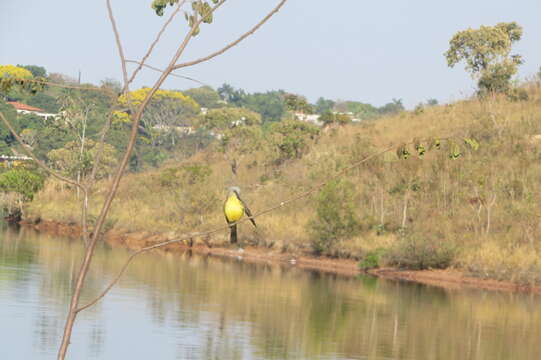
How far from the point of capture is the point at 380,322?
2361 centimetres

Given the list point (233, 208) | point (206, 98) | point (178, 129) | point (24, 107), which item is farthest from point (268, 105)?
point (233, 208)

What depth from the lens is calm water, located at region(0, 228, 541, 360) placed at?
20.1 meters

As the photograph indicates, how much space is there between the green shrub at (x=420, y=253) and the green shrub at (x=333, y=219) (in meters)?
2.06

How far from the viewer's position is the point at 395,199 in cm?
3606

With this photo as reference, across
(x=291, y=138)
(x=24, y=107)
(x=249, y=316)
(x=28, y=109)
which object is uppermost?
(x=24, y=107)

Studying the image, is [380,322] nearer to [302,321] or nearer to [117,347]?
[302,321]

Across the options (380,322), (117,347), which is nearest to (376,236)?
(380,322)

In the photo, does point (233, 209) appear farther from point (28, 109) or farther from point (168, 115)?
point (168, 115)

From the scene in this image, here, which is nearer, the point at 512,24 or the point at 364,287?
the point at 364,287

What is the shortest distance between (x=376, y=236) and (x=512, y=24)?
15.6 meters

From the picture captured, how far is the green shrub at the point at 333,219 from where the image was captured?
33281 mm

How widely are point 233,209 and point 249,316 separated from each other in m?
21.2

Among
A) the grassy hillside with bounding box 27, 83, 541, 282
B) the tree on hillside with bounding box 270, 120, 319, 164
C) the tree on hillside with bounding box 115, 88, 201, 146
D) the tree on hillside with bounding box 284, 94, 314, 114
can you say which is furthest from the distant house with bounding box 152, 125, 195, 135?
the tree on hillside with bounding box 270, 120, 319, 164

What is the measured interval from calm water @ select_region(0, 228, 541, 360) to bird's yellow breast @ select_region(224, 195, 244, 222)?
16.3 m
